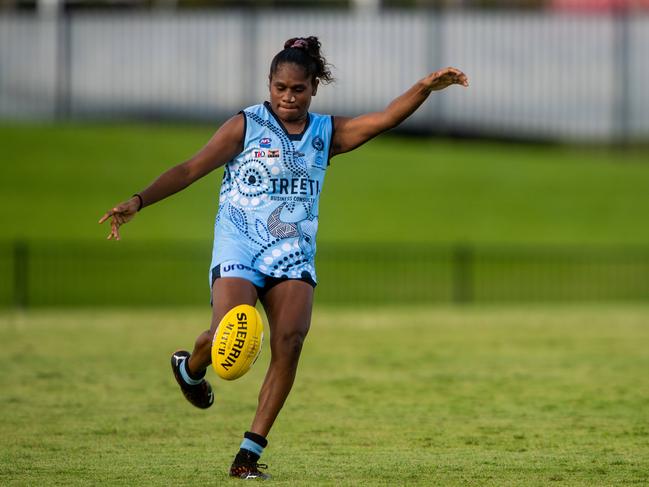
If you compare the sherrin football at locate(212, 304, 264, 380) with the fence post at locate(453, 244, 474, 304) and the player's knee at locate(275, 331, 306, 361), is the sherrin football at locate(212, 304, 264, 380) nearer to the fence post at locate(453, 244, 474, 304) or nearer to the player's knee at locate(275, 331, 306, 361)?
the player's knee at locate(275, 331, 306, 361)

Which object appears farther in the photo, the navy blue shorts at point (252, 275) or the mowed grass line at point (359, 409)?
the mowed grass line at point (359, 409)

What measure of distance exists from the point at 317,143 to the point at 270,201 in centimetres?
44

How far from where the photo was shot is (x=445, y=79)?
696 cm

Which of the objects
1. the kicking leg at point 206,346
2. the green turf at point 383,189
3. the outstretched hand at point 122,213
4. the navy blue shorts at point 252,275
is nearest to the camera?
the outstretched hand at point 122,213

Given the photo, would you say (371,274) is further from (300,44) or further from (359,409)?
(300,44)

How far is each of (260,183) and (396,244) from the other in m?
15.5

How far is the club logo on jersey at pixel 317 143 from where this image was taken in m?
7.00

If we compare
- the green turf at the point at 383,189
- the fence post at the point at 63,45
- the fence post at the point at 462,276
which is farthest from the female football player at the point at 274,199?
the fence post at the point at 63,45

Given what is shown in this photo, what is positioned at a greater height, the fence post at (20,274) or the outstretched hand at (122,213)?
the outstretched hand at (122,213)

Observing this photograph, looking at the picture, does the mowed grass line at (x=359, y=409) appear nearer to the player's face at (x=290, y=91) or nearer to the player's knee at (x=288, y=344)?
the player's knee at (x=288, y=344)

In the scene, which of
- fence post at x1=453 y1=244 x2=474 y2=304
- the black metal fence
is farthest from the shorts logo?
the black metal fence

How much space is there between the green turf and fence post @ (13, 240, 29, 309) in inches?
93.2

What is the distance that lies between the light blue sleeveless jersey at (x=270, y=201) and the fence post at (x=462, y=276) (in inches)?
524

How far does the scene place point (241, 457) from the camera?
664cm
